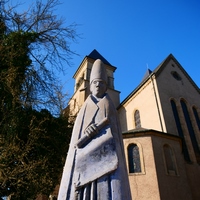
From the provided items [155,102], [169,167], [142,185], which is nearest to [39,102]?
[142,185]

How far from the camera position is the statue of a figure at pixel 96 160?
7.43 feet

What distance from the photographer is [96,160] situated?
2451mm

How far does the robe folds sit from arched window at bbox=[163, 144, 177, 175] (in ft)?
36.1

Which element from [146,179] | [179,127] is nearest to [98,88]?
[146,179]

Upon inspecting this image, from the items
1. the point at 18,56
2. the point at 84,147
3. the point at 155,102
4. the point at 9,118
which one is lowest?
the point at 84,147

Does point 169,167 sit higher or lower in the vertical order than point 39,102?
lower

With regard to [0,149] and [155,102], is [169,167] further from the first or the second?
[0,149]

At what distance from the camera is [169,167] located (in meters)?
12.7

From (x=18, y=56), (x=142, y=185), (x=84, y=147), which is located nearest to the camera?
(x=84, y=147)

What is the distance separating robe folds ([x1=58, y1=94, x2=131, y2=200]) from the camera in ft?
7.39

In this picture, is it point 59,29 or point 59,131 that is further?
point 59,29

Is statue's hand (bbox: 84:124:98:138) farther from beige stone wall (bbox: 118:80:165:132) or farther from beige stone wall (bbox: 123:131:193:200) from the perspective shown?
beige stone wall (bbox: 118:80:165:132)

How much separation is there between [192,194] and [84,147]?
1292cm

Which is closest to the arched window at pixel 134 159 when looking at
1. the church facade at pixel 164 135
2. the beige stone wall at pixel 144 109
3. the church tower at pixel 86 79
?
the church facade at pixel 164 135
